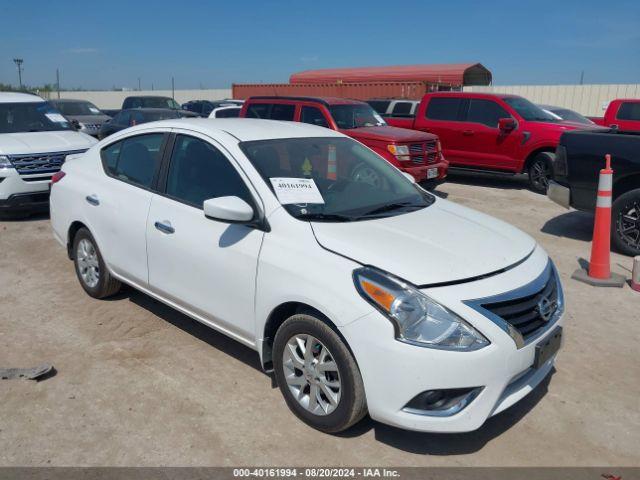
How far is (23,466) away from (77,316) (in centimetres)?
207

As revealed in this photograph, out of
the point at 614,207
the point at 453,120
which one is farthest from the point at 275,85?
the point at 614,207

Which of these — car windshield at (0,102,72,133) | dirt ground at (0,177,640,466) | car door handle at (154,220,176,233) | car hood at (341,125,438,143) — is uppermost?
car windshield at (0,102,72,133)

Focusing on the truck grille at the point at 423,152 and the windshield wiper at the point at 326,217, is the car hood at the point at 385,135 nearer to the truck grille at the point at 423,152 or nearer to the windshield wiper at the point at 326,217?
the truck grille at the point at 423,152

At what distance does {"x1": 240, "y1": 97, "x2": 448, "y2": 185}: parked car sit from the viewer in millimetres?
9695

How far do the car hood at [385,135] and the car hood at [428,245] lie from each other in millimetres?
6044

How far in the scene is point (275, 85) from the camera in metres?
28.5

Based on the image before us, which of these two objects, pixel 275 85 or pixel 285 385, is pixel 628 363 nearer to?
pixel 285 385

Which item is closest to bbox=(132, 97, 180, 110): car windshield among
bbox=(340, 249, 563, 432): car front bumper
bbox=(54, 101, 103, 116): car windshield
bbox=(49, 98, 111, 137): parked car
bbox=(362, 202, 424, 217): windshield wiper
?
bbox=(49, 98, 111, 137): parked car

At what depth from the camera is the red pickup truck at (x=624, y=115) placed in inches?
498

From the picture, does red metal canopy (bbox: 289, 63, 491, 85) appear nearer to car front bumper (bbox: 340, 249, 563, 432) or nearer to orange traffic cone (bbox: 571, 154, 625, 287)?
orange traffic cone (bbox: 571, 154, 625, 287)

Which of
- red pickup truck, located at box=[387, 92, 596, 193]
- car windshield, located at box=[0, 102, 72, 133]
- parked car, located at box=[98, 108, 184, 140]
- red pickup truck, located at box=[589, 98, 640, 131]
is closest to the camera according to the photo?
car windshield, located at box=[0, 102, 72, 133]

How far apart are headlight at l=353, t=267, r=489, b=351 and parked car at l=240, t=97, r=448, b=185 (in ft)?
22.5

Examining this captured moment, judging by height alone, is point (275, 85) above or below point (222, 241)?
above

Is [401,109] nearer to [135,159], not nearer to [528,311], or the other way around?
[135,159]
